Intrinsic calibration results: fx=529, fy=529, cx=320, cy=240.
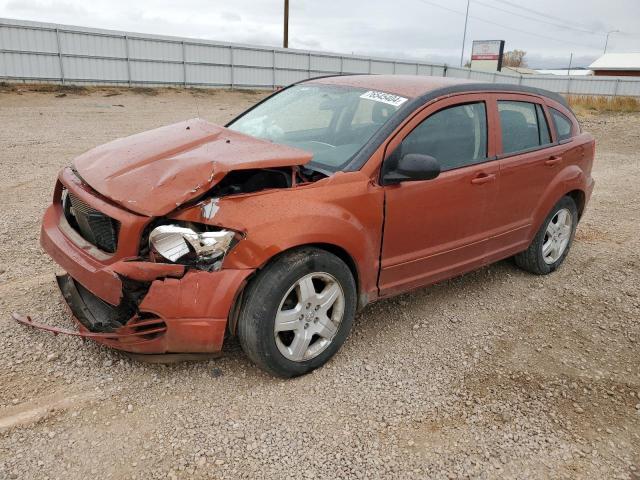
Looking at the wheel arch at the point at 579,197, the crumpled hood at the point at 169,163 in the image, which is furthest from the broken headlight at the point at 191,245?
the wheel arch at the point at 579,197

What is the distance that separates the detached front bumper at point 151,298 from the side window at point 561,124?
3.33m

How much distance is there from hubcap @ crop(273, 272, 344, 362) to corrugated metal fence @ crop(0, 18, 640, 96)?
16.3 meters

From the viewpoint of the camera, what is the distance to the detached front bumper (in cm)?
267

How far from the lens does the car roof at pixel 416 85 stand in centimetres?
369

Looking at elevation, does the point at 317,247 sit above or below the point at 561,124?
below

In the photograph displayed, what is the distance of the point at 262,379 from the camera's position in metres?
3.10

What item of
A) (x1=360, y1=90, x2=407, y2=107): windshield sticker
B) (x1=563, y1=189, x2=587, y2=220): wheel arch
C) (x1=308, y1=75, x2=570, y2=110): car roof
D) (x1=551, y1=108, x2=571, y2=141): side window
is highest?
(x1=308, y1=75, x2=570, y2=110): car roof

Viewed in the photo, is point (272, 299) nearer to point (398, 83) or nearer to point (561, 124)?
point (398, 83)

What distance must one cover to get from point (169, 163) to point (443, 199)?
1.80m

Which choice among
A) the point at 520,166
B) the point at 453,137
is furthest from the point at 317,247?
the point at 520,166

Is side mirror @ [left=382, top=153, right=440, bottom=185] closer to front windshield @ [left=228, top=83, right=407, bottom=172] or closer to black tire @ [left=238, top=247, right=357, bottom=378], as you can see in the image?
→ front windshield @ [left=228, top=83, right=407, bottom=172]

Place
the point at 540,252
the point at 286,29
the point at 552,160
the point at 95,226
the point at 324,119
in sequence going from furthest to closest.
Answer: the point at 286,29
the point at 540,252
the point at 552,160
the point at 324,119
the point at 95,226

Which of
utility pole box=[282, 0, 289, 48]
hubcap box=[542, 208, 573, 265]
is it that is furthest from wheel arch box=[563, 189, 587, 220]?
utility pole box=[282, 0, 289, 48]

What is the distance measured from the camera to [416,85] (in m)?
3.81
